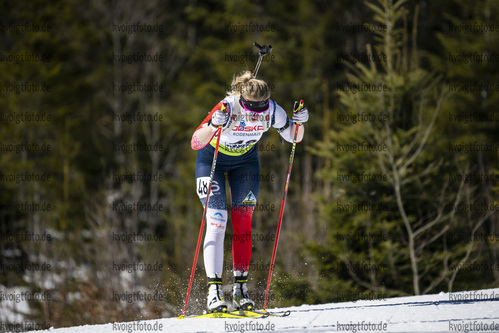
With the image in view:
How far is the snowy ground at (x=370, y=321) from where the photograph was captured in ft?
15.4

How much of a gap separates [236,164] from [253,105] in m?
0.70

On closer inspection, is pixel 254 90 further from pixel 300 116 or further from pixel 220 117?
pixel 300 116

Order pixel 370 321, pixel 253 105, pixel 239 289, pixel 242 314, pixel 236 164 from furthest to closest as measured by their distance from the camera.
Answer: pixel 236 164 → pixel 239 289 → pixel 253 105 → pixel 242 314 → pixel 370 321

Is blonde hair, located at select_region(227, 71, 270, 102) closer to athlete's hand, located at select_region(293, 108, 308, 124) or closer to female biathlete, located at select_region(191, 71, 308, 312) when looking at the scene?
female biathlete, located at select_region(191, 71, 308, 312)

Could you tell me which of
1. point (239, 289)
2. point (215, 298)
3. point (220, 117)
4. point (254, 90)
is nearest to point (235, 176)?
point (220, 117)

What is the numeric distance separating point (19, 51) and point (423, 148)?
18.8 metres

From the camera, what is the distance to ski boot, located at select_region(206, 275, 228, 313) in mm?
5484

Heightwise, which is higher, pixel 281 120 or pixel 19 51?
pixel 19 51

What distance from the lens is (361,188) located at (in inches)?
349

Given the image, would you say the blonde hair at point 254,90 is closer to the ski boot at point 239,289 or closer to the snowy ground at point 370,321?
the ski boot at point 239,289

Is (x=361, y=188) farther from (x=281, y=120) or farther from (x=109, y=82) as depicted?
(x=109, y=82)

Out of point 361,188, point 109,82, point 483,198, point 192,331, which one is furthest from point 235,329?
point 109,82

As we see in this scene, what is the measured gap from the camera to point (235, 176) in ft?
19.6

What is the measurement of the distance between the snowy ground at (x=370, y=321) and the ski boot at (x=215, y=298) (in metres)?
0.26
